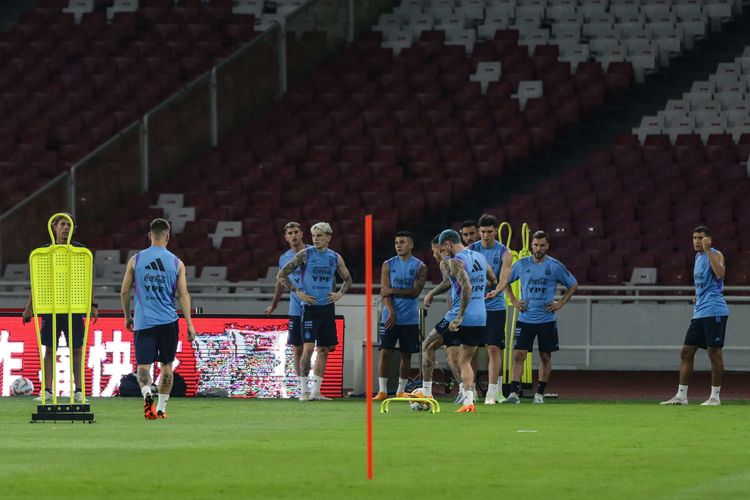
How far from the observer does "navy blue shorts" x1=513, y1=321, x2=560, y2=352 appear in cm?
2038

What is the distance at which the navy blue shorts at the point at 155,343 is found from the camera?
1692cm

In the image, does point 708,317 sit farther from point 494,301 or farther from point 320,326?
point 320,326

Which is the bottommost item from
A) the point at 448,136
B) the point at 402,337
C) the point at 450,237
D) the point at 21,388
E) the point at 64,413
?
the point at 21,388

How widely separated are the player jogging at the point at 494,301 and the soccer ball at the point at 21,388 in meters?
6.49

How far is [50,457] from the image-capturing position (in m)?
12.2

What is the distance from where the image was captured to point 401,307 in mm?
20766

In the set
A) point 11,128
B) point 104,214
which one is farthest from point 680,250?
point 11,128

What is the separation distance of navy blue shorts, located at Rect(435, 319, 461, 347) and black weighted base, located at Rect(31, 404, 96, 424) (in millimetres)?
4209

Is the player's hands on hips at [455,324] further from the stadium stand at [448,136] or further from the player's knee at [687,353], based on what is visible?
the stadium stand at [448,136]

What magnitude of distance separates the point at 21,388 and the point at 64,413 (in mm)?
6219

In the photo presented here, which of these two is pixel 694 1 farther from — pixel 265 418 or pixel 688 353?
pixel 265 418

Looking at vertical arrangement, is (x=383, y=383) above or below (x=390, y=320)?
below

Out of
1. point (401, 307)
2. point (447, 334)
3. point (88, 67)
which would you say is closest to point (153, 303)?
point (447, 334)

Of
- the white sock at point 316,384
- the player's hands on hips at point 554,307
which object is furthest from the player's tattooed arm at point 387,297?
the player's hands on hips at point 554,307
